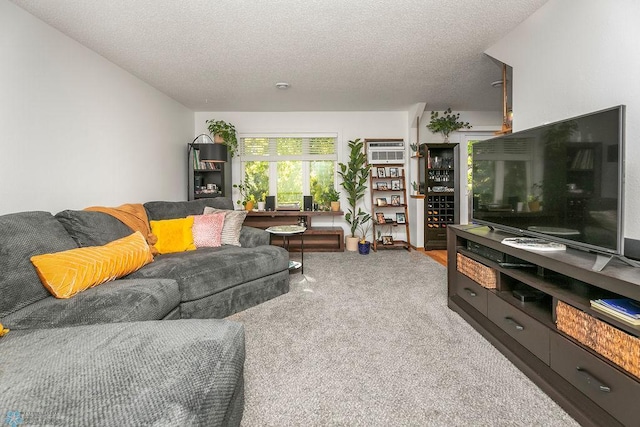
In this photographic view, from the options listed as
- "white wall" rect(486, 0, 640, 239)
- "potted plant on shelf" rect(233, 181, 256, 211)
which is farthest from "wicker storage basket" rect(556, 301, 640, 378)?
"potted plant on shelf" rect(233, 181, 256, 211)

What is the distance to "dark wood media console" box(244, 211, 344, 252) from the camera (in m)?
5.01

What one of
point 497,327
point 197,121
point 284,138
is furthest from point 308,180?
point 497,327

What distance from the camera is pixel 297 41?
276cm

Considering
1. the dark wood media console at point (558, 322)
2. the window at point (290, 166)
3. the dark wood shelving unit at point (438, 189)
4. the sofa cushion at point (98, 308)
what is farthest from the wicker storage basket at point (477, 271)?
the window at point (290, 166)

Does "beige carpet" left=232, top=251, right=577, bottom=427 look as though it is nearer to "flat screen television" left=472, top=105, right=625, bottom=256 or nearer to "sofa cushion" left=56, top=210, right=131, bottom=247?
"flat screen television" left=472, top=105, right=625, bottom=256

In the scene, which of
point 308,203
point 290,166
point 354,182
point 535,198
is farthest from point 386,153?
point 535,198

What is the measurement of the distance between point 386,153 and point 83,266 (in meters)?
4.43

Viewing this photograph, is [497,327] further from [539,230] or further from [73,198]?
[73,198]

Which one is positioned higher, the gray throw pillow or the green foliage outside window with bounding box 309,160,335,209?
the green foliage outside window with bounding box 309,160,335,209

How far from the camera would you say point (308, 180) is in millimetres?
5477

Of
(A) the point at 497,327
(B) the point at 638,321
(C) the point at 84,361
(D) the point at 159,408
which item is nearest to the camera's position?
(D) the point at 159,408

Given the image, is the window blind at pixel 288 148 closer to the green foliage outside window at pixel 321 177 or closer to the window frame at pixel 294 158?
the window frame at pixel 294 158

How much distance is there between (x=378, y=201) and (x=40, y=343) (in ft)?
15.4

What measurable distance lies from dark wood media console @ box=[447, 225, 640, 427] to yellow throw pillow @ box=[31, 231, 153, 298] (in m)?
2.43
